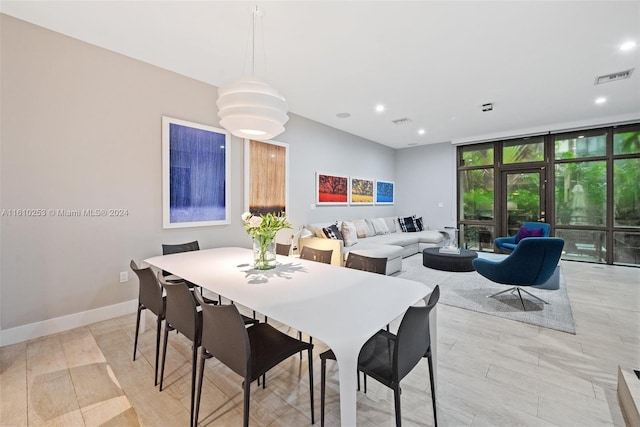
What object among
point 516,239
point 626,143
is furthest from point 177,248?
point 626,143

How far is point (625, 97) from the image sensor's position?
4125 millimetres

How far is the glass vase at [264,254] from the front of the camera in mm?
2121

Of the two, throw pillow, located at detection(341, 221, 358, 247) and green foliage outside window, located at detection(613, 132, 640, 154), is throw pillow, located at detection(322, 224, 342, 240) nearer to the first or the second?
throw pillow, located at detection(341, 221, 358, 247)

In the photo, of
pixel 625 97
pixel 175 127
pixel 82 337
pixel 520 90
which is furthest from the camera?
pixel 625 97

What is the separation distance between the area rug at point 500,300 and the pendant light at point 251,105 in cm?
298

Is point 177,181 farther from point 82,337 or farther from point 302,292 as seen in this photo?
point 302,292

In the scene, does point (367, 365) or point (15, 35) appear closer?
point (367, 365)

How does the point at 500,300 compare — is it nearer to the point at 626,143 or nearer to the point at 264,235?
the point at 264,235

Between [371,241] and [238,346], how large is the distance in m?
4.37

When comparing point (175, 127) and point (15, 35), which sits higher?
point (15, 35)

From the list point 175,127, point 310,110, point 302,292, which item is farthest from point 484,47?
point 175,127

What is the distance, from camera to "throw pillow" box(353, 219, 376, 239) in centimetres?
575

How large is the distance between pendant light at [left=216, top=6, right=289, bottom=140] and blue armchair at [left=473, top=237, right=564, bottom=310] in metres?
2.94

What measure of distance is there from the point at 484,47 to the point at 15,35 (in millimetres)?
4452
